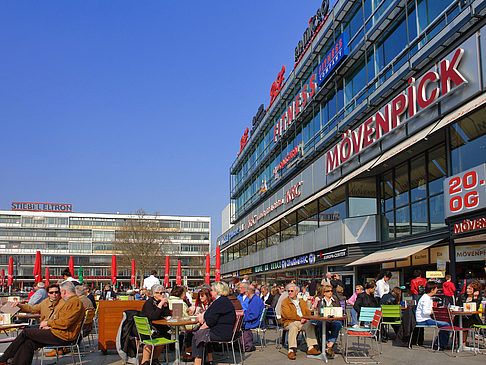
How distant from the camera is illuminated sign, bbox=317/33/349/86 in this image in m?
23.3

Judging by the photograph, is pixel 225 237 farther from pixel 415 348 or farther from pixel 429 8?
pixel 415 348

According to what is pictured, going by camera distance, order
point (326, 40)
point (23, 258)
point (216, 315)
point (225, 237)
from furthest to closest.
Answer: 1. point (23, 258)
2. point (225, 237)
3. point (326, 40)
4. point (216, 315)

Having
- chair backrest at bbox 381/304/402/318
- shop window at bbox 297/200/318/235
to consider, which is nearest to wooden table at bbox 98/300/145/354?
chair backrest at bbox 381/304/402/318

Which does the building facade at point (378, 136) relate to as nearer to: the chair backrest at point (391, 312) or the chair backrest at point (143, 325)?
the chair backrest at point (391, 312)

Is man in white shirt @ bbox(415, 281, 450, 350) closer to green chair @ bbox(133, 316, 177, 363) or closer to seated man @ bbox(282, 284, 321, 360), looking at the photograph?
seated man @ bbox(282, 284, 321, 360)

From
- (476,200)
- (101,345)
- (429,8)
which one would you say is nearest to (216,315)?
(101,345)

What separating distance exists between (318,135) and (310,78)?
13.4 ft

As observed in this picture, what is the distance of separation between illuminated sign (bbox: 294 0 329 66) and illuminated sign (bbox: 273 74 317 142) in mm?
2346

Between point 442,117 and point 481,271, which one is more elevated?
point 442,117

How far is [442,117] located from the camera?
14859 mm

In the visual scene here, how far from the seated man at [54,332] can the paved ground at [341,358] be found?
4.97 feet

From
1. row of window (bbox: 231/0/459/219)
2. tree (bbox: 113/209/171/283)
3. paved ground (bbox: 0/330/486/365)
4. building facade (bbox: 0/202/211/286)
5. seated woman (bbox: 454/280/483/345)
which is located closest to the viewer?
paved ground (bbox: 0/330/486/365)

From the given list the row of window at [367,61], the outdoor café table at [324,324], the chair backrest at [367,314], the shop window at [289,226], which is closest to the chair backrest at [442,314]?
the chair backrest at [367,314]

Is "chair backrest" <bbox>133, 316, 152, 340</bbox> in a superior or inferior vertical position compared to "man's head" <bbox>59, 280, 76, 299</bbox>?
inferior
